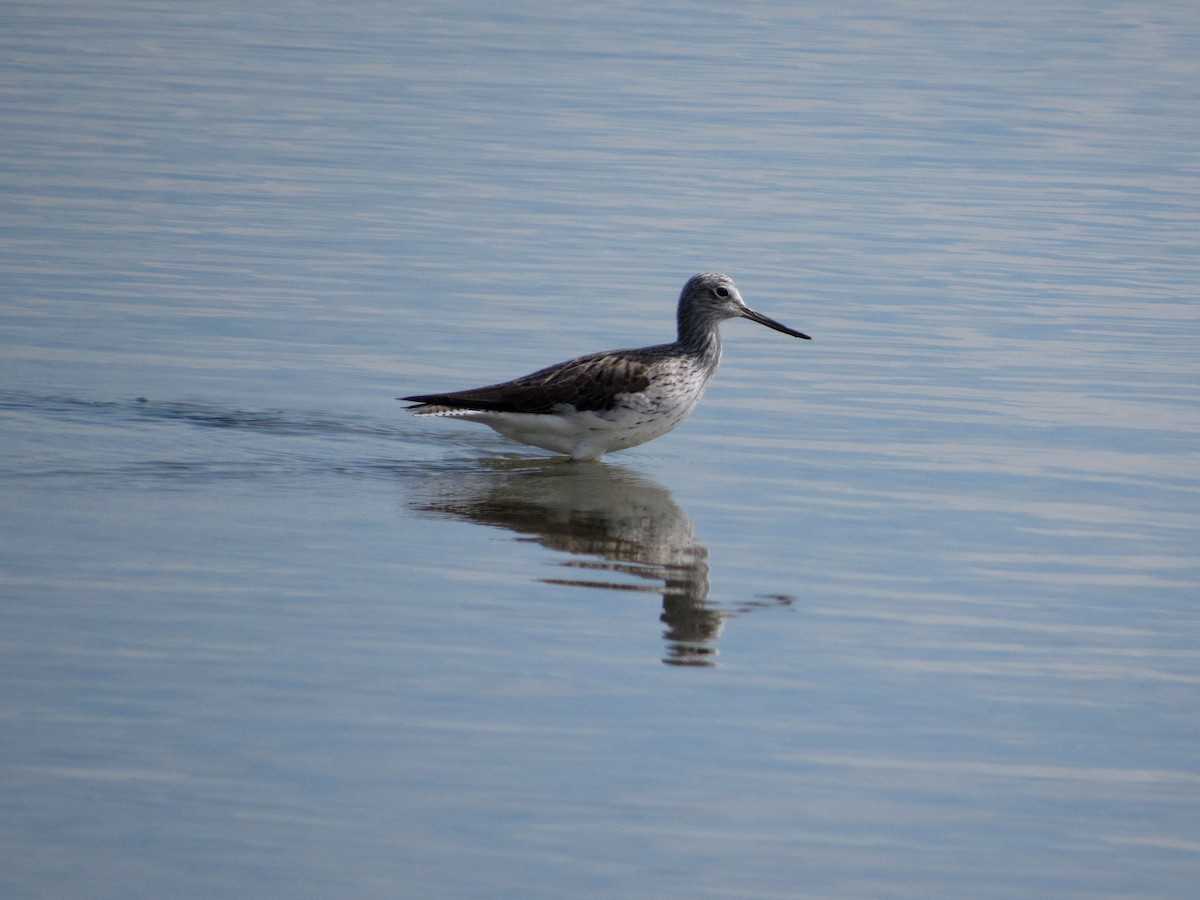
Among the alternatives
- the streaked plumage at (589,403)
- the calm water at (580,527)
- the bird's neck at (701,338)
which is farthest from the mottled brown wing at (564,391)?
the bird's neck at (701,338)

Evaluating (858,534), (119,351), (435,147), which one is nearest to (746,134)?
(435,147)

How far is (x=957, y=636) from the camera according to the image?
8.57 metres

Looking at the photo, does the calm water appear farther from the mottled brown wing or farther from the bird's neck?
the bird's neck

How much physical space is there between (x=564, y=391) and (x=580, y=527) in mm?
1615

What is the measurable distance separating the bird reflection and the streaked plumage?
24cm

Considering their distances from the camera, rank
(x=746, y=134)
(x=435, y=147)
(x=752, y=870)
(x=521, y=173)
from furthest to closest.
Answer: (x=746, y=134)
(x=435, y=147)
(x=521, y=173)
(x=752, y=870)

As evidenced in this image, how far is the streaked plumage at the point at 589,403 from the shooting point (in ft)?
38.4

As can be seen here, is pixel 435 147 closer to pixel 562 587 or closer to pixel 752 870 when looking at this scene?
pixel 562 587

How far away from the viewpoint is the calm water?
6457mm

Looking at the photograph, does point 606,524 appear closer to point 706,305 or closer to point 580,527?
point 580,527

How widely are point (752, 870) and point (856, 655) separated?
2120 millimetres

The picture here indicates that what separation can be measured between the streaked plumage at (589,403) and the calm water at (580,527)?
0.28 meters

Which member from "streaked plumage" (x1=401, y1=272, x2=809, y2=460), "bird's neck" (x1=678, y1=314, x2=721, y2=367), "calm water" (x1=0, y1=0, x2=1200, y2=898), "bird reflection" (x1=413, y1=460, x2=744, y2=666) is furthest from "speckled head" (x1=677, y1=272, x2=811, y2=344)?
"bird reflection" (x1=413, y1=460, x2=744, y2=666)

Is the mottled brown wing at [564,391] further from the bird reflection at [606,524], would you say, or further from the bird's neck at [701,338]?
the bird's neck at [701,338]
